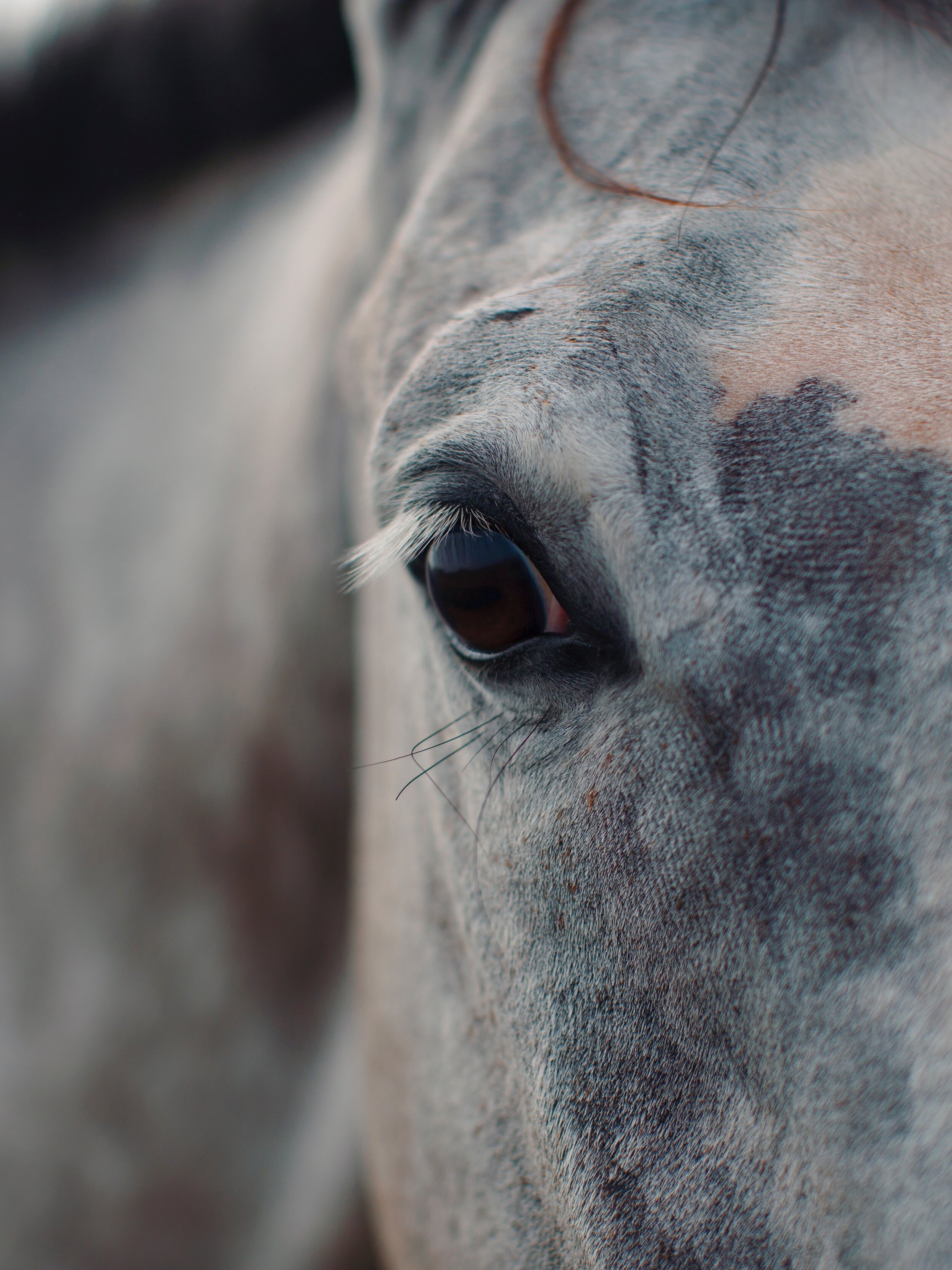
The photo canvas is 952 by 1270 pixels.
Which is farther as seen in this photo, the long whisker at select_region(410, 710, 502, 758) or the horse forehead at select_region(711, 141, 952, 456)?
the long whisker at select_region(410, 710, 502, 758)

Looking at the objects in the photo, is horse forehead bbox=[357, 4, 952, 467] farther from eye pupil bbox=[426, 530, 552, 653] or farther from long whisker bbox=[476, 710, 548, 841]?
long whisker bbox=[476, 710, 548, 841]

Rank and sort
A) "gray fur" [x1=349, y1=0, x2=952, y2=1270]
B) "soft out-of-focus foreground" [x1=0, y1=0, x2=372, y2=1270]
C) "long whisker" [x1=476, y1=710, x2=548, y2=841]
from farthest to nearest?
1. "soft out-of-focus foreground" [x1=0, y1=0, x2=372, y2=1270]
2. "long whisker" [x1=476, y1=710, x2=548, y2=841]
3. "gray fur" [x1=349, y1=0, x2=952, y2=1270]

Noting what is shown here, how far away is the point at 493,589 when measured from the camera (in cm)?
70

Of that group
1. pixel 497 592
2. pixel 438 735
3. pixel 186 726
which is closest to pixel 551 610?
pixel 497 592

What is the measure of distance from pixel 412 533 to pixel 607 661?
0.19 metres

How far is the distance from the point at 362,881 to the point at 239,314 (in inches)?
38.9

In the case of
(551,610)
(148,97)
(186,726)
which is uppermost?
(148,97)

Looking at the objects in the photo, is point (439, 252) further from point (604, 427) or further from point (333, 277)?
point (333, 277)

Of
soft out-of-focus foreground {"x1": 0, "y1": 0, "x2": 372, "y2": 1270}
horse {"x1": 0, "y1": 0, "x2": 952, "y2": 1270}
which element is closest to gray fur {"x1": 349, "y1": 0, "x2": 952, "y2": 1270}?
horse {"x1": 0, "y1": 0, "x2": 952, "y2": 1270}

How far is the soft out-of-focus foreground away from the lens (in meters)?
1.40

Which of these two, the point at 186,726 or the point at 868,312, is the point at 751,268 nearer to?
the point at 868,312

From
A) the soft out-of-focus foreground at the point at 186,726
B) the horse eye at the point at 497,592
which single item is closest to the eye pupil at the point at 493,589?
the horse eye at the point at 497,592

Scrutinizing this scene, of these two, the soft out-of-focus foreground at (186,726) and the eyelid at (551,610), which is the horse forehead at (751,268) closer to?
the eyelid at (551,610)

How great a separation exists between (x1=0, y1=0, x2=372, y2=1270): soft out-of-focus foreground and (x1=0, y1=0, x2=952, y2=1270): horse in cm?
1
